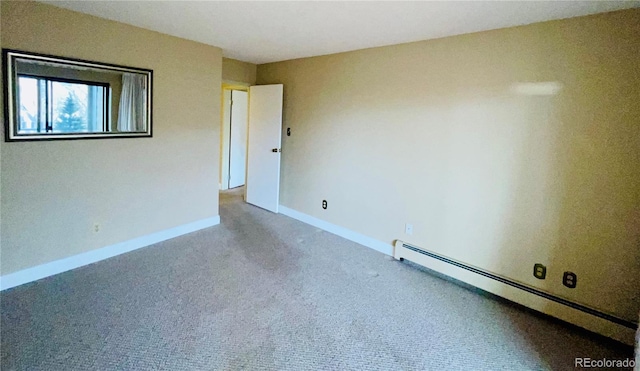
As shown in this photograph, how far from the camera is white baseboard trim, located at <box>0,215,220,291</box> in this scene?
2.79 metres

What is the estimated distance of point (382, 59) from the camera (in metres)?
3.68

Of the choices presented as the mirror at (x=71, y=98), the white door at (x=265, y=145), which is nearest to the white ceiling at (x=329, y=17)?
the mirror at (x=71, y=98)

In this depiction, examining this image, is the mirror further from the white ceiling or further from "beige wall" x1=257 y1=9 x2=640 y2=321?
"beige wall" x1=257 y1=9 x2=640 y2=321

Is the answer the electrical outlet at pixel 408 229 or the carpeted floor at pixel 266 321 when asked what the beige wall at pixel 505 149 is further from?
the carpeted floor at pixel 266 321

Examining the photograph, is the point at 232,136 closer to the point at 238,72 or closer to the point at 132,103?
the point at 238,72

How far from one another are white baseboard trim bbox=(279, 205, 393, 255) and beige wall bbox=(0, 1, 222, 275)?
113cm

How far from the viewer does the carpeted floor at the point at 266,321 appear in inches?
81.8

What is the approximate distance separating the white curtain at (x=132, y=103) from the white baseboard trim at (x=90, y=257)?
120cm

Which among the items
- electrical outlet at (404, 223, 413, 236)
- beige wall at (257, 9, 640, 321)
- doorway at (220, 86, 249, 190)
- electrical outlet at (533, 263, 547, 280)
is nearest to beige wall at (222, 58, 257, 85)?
doorway at (220, 86, 249, 190)

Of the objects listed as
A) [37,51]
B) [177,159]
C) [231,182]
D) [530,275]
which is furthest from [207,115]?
[530,275]

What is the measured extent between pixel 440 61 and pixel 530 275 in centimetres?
205

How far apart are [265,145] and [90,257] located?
268 centimetres

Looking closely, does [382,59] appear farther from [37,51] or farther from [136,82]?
[37,51]

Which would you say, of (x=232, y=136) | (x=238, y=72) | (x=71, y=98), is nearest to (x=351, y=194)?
(x=238, y=72)
